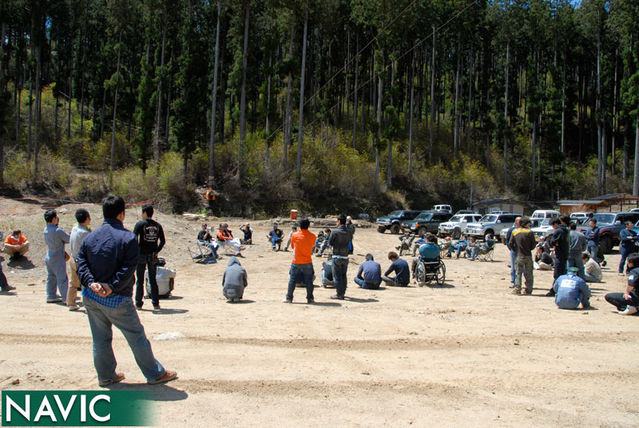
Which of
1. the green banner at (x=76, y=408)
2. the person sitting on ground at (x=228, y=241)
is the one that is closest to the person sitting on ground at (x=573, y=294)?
the green banner at (x=76, y=408)

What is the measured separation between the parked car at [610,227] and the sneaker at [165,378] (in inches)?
820

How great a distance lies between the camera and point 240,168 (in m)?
39.3

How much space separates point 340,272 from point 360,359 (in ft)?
14.5

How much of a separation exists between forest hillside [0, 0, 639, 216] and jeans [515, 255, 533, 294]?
26.2 m

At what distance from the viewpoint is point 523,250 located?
11336mm

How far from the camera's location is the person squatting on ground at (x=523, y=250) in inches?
441

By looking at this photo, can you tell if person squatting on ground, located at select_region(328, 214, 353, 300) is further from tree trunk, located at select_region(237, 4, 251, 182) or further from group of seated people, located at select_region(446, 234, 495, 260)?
tree trunk, located at select_region(237, 4, 251, 182)

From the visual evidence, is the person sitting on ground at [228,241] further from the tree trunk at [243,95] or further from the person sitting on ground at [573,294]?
the tree trunk at [243,95]

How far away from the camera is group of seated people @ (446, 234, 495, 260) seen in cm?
1958

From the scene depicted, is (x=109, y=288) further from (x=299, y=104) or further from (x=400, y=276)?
(x=299, y=104)

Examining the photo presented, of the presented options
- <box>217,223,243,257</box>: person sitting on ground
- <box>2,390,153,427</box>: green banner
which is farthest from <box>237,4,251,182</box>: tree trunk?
<box>2,390,153,427</box>: green banner

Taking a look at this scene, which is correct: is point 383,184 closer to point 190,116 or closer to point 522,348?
point 190,116

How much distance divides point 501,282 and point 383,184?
31.3 m

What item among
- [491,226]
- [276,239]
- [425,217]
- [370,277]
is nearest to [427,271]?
[370,277]
